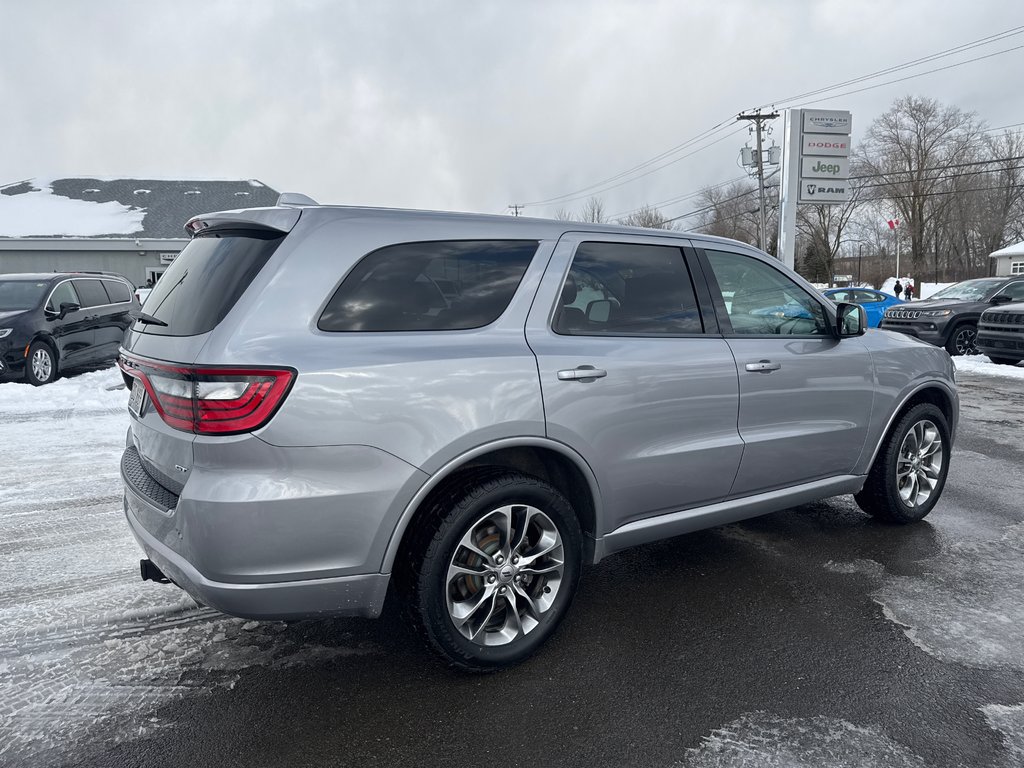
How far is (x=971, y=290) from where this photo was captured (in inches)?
640

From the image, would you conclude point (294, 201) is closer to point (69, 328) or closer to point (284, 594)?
point (284, 594)

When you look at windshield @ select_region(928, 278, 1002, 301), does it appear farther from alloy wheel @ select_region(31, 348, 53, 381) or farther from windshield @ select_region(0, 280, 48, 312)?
windshield @ select_region(0, 280, 48, 312)

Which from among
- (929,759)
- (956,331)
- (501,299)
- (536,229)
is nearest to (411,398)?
(501,299)

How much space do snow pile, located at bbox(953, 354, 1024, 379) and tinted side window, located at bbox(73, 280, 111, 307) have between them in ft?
47.2

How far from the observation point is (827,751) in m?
2.51

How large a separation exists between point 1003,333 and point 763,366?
1188cm

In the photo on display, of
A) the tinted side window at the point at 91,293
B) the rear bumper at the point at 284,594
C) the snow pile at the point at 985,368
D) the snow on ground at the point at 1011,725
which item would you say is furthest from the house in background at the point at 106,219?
the snow on ground at the point at 1011,725

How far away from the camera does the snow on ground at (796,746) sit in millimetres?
2455

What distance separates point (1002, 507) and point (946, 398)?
3.35 feet

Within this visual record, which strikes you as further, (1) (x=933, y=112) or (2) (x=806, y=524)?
(1) (x=933, y=112)

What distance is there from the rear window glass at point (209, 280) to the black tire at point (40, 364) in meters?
8.96

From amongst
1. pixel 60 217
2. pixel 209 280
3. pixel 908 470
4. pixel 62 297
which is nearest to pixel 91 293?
pixel 62 297

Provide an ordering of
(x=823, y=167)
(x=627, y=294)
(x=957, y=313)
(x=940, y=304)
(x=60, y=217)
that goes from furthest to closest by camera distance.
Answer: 1. (x=60, y=217)
2. (x=823, y=167)
3. (x=940, y=304)
4. (x=957, y=313)
5. (x=627, y=294)

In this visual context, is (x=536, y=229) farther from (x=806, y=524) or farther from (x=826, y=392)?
(x=806, y=524)
